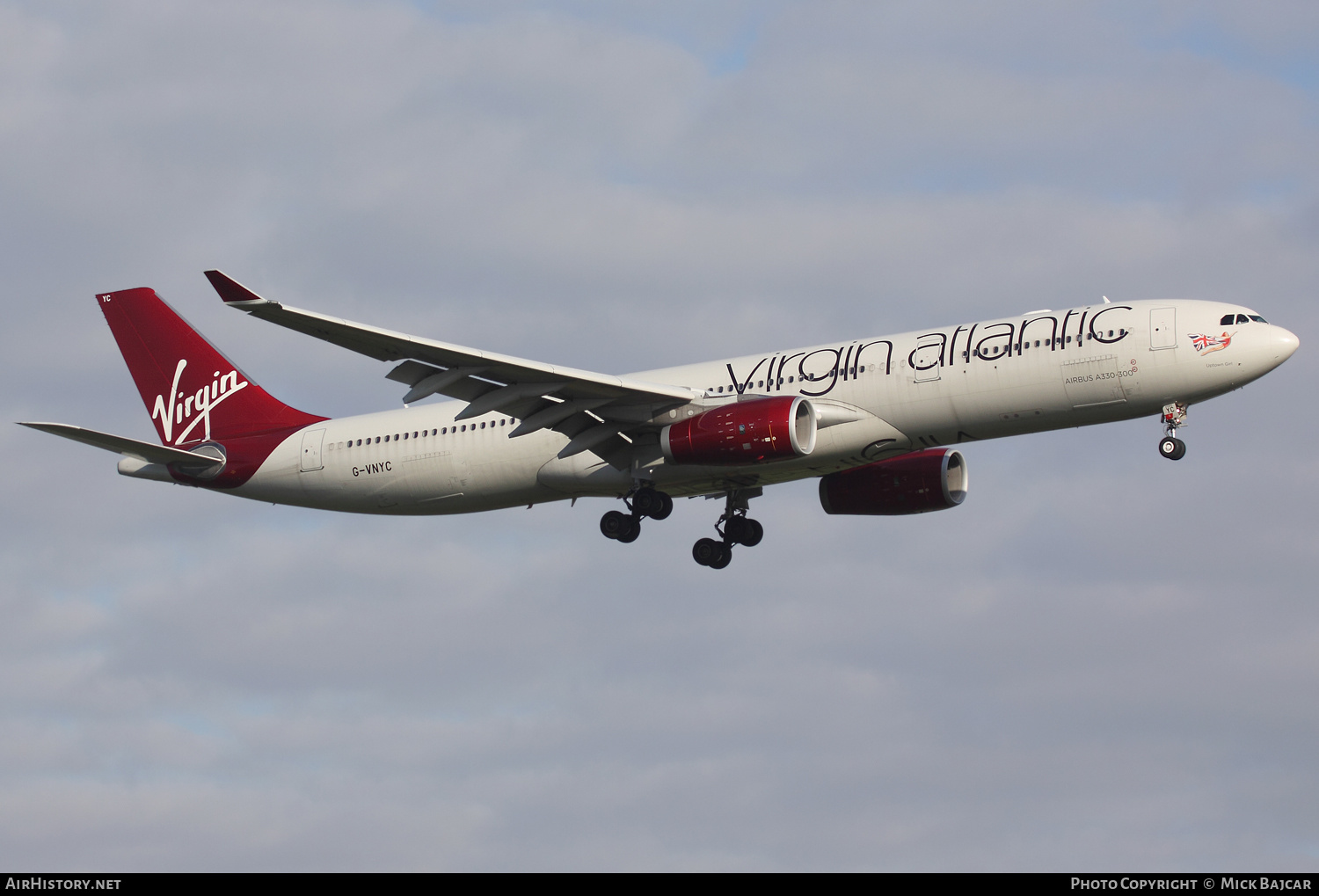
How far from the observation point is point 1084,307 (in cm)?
3956

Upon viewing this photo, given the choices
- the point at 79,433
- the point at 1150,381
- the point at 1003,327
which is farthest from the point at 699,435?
the point at 79,433

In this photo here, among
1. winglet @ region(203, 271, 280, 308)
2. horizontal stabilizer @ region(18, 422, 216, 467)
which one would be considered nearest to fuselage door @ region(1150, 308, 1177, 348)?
winglet @ region(203, 271, 280, 308)

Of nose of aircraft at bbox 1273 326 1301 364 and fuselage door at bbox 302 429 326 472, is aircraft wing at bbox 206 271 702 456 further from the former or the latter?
nose of aircraft at bbox 1273 326 1301 364

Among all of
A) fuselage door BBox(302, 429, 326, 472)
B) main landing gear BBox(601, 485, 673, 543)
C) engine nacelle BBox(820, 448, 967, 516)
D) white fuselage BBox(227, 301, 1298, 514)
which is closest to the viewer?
white fuselage BBox(227, 301, 1298, 514)

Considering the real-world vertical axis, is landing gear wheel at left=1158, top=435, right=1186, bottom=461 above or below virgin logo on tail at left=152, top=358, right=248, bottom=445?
below

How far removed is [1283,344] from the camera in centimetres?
3812

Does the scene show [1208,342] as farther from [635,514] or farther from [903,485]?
[635,514]

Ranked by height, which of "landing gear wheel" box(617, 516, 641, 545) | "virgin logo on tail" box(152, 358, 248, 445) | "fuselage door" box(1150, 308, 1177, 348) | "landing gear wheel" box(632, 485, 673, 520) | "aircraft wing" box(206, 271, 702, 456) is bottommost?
"landing gear wheel" box(617, 516, 641, 545)

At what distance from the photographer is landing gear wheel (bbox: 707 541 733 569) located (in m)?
46.8

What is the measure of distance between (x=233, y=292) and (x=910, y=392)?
627 inches

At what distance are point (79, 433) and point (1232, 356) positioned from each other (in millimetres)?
27788

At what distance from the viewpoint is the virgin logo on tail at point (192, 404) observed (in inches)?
1928

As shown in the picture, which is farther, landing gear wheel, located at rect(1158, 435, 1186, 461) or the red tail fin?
the red tail fin

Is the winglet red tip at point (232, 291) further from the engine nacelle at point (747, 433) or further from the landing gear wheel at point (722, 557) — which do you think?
the landing gear wheel at point (722, 557)
